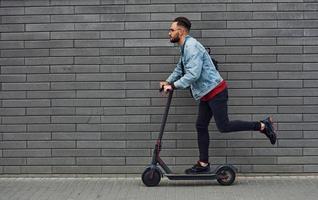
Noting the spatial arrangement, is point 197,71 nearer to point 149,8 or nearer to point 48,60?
point 149,8

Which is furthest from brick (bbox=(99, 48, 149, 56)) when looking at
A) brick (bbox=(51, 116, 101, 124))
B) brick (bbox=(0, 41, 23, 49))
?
brick (bbox=(0, 41, 23, 49))

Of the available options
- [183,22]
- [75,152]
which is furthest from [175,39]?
[75,152]

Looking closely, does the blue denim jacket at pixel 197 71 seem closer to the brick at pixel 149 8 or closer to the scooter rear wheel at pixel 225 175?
the brick at pixel 149 8

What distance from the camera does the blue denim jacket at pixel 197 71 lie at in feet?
24.5

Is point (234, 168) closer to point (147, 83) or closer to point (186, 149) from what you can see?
point (186, 149)

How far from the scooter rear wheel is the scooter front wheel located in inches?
27.3

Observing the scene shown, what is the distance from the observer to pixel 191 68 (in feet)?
24.5

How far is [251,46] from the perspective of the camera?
808 centimetres

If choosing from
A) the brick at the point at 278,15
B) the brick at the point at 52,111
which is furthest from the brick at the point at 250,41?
the brick at the point at 52,111

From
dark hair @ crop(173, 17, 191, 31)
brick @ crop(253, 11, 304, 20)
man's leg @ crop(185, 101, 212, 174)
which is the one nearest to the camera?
dark hair @ crop(173, 17, 191, 31)

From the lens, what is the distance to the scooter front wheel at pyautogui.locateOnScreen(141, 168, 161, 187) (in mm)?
7703

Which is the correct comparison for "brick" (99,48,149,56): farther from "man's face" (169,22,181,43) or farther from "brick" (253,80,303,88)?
"brick" (253,80,303,88)

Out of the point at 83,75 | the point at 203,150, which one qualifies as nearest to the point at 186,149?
the point at 203,150

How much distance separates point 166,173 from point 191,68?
126cm
